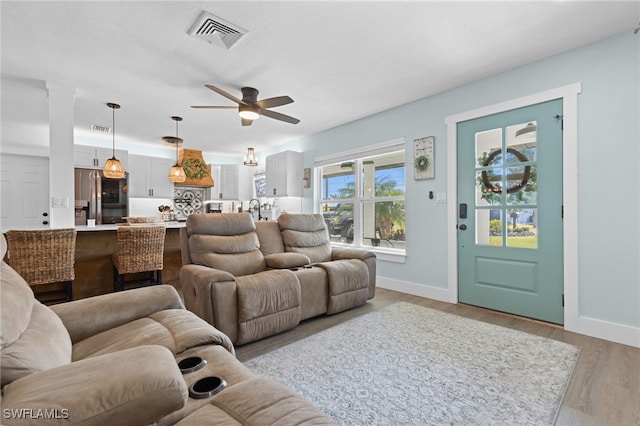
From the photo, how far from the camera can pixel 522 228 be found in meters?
3.04

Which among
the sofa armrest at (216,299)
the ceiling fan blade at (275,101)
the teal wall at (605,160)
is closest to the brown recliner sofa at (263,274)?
the sofa armrest at (216,299)

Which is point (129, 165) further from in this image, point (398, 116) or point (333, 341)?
point (333, 341)

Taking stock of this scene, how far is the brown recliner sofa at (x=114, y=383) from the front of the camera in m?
0.71

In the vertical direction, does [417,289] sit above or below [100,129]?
below

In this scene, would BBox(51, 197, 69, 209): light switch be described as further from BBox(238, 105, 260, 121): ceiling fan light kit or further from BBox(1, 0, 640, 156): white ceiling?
BBox(238, 105, 260, 121): ceiling fan light kit

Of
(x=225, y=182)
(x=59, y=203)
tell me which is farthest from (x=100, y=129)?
(x=225, y=182)

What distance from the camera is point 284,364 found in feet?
6.94

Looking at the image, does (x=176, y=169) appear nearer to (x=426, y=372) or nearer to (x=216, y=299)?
(x=216, y=299)

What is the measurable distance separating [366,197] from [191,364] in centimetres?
391

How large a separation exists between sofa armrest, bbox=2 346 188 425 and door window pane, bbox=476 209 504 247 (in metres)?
3.29

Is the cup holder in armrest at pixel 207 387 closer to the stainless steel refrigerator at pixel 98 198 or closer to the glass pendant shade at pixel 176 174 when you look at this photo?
the glass pendant shade at pixel 176 174

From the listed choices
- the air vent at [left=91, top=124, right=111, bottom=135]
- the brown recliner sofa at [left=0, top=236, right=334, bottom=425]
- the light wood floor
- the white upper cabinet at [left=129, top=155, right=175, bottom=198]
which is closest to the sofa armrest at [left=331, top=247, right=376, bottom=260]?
the light wood floor

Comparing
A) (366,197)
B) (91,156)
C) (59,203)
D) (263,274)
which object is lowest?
(263,274)

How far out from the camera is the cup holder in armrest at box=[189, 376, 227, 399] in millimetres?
1003
